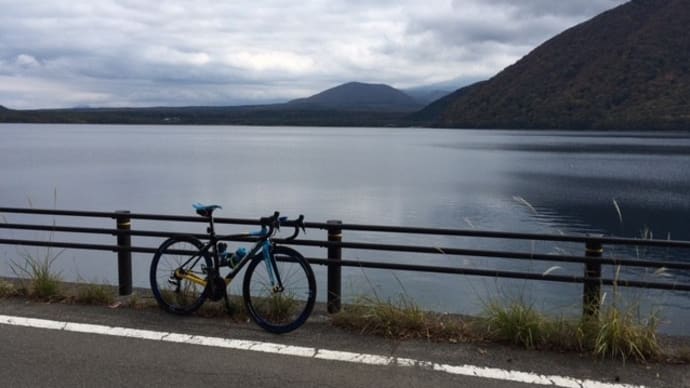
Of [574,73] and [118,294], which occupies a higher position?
[574,73]

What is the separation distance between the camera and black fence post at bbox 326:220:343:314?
5.87m

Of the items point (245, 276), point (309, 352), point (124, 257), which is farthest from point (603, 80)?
point (309, 352)

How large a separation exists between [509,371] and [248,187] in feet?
130

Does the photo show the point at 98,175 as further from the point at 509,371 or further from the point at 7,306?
the point at 509,371

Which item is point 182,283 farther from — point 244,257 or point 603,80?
point 603,80

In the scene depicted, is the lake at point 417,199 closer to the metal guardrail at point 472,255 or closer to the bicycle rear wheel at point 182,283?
the metal guardrail at point 472,255

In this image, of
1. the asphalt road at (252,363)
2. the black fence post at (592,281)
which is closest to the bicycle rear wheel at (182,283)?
the asphalt road at (252,363)

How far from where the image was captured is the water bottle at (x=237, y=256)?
5.51 metres

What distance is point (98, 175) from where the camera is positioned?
167 ft

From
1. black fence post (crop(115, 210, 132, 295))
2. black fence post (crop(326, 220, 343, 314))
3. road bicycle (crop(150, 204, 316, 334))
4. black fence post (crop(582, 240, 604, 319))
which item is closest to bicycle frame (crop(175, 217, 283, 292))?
road bicycle (crop(150, 204, 316, 334))

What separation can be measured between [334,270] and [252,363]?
1614 mm

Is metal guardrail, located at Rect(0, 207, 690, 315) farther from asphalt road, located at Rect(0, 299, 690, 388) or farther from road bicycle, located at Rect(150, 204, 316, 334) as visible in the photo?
asphalt road, located at Rect(0, 299, 690, 388)

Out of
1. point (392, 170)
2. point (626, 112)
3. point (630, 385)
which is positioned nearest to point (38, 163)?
point (392, 170)

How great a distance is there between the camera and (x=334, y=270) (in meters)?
5.97
